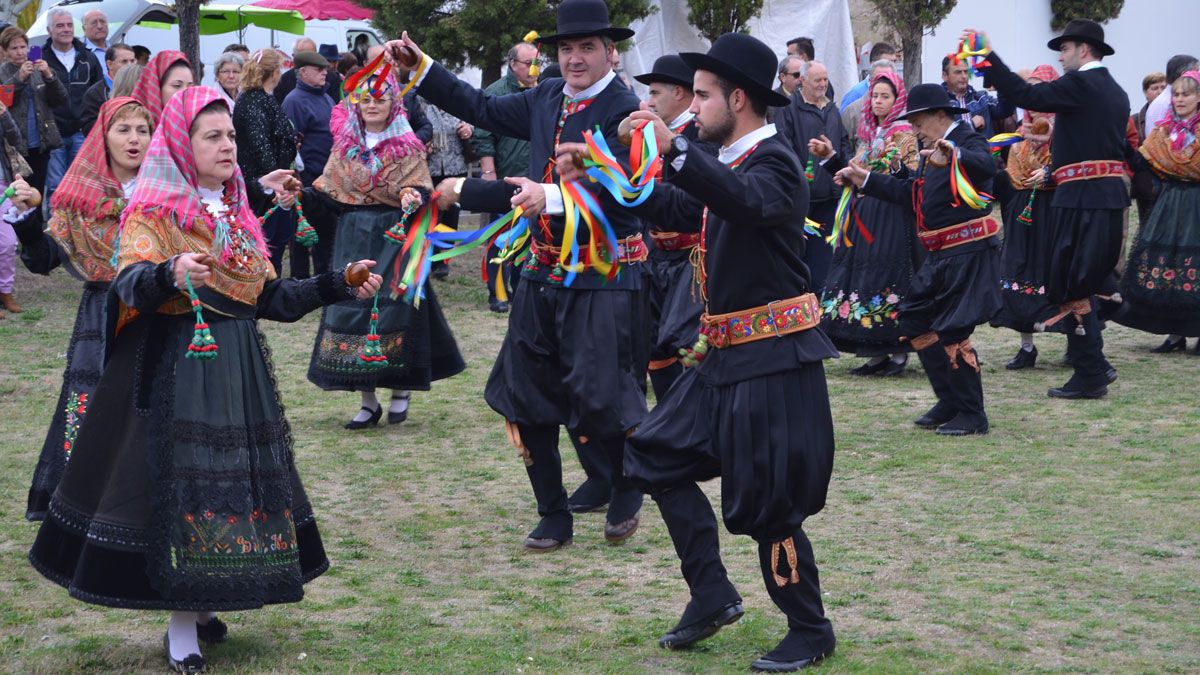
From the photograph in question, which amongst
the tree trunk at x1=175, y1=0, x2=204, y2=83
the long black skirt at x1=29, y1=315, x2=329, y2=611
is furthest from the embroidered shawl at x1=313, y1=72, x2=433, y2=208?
the tree trunk at x1=175, y1=0, x2=204, y2=83

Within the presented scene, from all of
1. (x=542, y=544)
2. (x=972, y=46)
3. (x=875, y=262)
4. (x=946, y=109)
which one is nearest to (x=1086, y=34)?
(x=972, y=46)

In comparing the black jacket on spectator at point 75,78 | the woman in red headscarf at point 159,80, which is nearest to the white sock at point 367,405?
the woman in red headscarf at point 159,80

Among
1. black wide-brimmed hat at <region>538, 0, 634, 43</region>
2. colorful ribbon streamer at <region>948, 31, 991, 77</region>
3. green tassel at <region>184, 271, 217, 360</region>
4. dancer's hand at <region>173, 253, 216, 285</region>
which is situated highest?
colorful ribbon streamer at <region>948, 31, 991, 77</region>

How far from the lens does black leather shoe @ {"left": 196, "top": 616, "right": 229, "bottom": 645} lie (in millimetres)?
5035

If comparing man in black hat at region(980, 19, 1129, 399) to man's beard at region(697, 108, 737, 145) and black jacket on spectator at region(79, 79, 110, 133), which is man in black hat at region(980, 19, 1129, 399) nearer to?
man's beard at region(697, 108, 737, 145)

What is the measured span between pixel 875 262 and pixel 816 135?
1.60 metres

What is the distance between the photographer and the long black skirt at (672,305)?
7.13m

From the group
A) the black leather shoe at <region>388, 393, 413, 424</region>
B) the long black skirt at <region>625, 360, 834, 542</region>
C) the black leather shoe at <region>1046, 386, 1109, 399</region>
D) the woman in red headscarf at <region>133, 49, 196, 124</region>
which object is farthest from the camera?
the black leather shoe at <region>1046, 386, 1109, 399</region>

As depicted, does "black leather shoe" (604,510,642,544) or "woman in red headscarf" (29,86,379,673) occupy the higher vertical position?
"woman in red headscarf" (29,86,379,673)

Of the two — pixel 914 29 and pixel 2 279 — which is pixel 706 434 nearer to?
pixel 2 279

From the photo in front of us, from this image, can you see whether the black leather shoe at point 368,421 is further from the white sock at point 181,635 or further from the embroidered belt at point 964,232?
the white sock at point 181,635

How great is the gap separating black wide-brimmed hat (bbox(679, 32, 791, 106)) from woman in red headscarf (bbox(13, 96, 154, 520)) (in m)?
2.53

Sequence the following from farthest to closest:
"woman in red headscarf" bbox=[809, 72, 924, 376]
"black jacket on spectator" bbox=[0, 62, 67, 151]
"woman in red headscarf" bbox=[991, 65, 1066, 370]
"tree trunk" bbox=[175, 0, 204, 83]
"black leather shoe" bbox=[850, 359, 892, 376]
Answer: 1. "tree trunk" bbox=[175, 0, 204, 83]
2. "black jacket on spectator" bbox=[0, 62, 67, 151]
3. "black leather shoe" bbox=[850, 359, 892, 376]
4. "woman in red headscarf" bbox=[991, 65, 1066, 370]
5. "woman in red headscarf" bbox=[809, 72, 924, 376]

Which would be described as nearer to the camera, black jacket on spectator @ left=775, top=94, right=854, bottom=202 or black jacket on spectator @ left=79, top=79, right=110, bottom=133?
black jacket on spectator @ left=775, top=94, right=854, bottom=202
